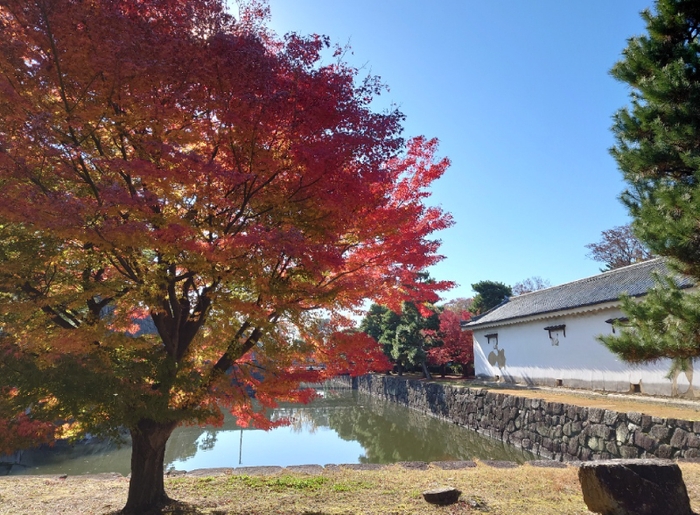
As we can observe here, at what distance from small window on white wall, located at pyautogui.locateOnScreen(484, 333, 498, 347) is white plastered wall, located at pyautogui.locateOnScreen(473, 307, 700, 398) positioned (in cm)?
5

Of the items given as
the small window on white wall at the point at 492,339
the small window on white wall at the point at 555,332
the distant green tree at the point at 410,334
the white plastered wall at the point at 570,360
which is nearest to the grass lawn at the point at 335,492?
the white plastered wall at the point at 570,360

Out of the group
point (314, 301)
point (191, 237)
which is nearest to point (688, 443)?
point (314, 301)

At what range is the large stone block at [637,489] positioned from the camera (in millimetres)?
4188

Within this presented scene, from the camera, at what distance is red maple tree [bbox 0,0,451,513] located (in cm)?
380

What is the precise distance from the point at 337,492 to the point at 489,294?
73.9 feet

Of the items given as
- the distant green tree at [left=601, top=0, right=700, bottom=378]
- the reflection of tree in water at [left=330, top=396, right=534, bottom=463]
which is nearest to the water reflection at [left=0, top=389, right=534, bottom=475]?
the reflection of tree in water at [left=330, top=396, right=534, bottom=463]

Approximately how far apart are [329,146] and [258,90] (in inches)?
34.6

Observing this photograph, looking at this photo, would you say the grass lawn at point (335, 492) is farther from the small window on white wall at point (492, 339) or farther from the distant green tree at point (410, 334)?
the distant green tree at point (410, 334)

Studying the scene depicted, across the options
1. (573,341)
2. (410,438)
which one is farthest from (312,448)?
(573,341)

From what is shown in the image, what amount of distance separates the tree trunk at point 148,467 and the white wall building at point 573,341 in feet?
33.2

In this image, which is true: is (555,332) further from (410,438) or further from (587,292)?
(410,438)

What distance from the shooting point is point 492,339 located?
2005 centimetres

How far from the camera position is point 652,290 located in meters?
5.13

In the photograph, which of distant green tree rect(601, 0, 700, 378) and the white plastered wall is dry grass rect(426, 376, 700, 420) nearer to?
the white plastered wall
